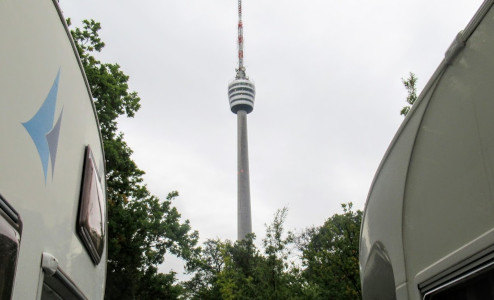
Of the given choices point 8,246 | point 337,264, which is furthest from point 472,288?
point 337,264

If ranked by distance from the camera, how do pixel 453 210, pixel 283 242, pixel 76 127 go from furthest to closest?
1. pixel 283 242
2. pixel 76 127
3. pixel 453 210

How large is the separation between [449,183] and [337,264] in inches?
593

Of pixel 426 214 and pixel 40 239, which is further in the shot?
pixel 426 214

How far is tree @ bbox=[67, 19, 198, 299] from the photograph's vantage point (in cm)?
1750

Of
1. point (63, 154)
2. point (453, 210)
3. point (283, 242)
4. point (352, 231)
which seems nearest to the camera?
point (453, 210)

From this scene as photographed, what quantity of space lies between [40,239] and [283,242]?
17.2 meters

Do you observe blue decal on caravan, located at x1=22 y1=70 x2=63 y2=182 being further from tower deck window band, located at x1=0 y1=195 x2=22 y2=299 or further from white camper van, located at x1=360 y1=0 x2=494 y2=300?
white camper van, located at x1=360 y1=0 x2=494 y2=300

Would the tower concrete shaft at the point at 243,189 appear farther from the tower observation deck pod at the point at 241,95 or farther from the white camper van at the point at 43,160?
the white camper van at the point at 43,160

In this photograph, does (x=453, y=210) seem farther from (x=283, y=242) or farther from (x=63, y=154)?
(x=283, y=242)

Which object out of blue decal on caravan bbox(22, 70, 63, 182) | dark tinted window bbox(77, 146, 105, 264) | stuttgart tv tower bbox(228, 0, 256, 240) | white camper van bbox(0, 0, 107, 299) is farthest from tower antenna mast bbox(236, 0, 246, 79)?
blue decal on caravan bbox(22, 70, 63, 182)

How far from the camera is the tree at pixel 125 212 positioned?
1750 centimetres

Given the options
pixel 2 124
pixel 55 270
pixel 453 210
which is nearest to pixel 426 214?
pixel 453 210

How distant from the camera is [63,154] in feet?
6.47

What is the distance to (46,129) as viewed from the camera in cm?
169
